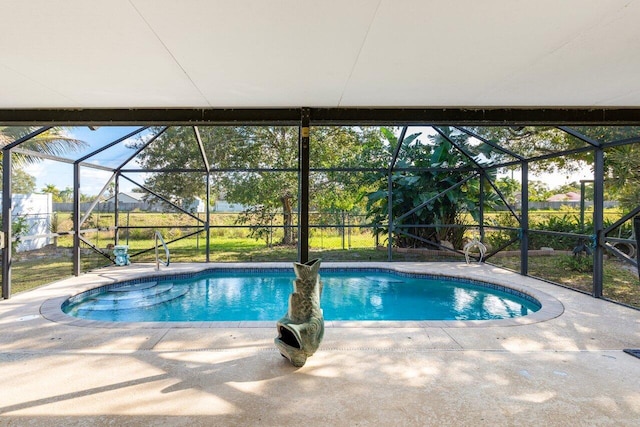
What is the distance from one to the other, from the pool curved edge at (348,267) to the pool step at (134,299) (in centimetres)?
29

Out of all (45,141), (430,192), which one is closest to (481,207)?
(430,192)

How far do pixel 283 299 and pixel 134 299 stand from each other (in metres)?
2.46

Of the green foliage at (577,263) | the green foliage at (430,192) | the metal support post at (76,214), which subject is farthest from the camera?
the green foliage at (430,192)

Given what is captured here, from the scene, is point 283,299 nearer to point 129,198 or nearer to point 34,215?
point 129,198

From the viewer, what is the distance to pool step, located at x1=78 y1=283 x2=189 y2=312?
17.7ft

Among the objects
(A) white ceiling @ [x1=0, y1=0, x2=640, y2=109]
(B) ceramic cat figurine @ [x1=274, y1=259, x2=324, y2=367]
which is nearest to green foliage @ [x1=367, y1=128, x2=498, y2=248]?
(A) white ceiling @ [x1=0, y1=0, x2=640, y2=109]

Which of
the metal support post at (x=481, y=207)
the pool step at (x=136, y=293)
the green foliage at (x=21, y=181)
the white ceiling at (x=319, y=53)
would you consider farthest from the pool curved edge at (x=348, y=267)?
the green foliage at (x=21, y=181)

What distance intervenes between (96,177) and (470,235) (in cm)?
927

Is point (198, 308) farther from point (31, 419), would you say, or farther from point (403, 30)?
point (403, 30)

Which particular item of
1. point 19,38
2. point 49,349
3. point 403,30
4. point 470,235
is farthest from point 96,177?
point 470,235

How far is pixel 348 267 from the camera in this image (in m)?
7.63

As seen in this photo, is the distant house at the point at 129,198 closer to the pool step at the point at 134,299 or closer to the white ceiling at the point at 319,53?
the pool step at the point at 134,299

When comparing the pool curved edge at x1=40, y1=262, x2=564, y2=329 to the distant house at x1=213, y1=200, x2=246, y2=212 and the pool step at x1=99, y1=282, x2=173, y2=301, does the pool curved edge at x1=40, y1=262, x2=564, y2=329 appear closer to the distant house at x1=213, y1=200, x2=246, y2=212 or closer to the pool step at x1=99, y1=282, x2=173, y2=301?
the pool step at x1=99, y1=282, x2=173, y2=301

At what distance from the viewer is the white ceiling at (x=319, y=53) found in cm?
185
